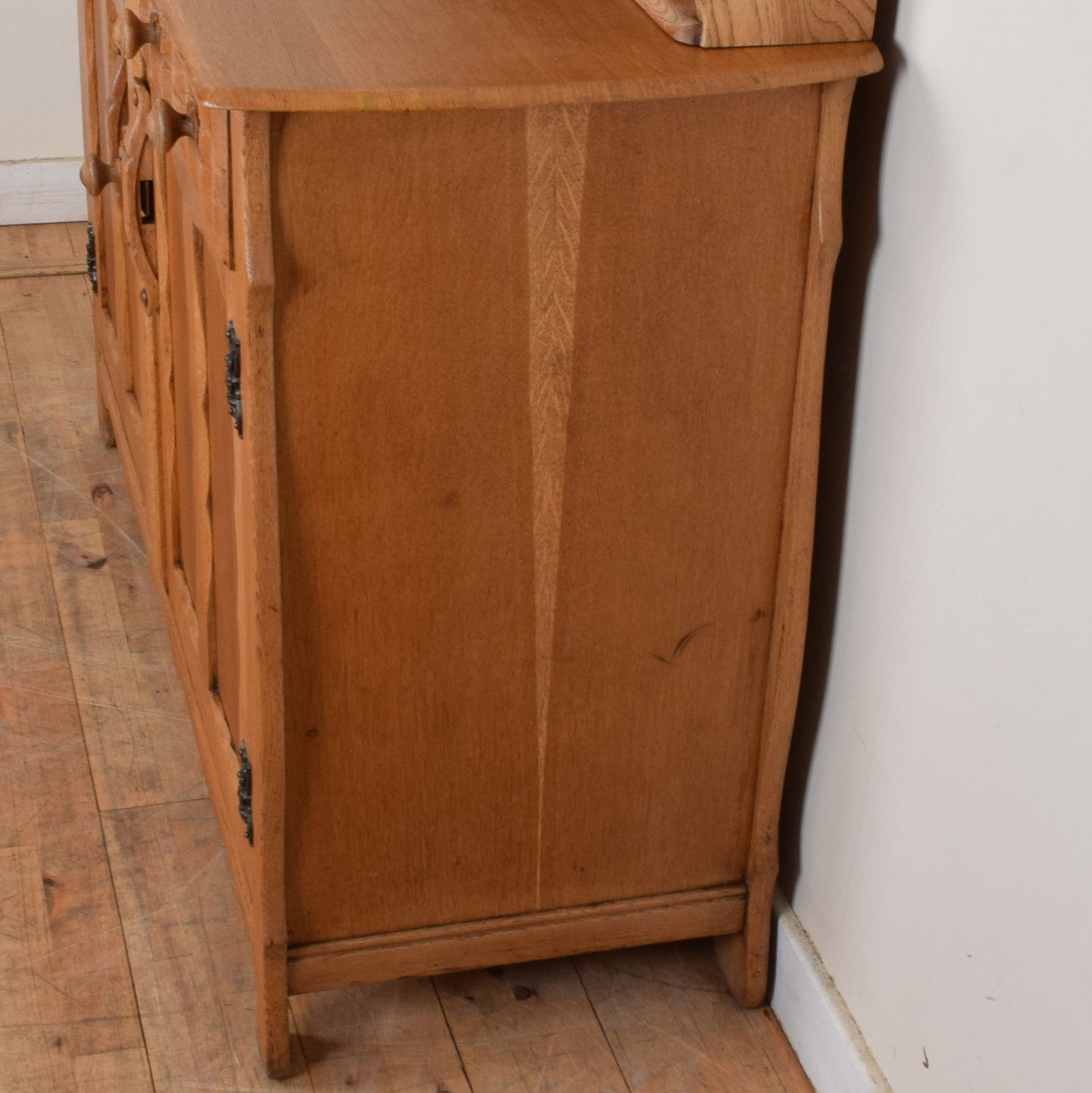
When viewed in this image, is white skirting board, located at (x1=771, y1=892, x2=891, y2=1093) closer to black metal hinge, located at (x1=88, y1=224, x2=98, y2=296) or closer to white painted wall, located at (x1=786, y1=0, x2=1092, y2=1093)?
white painted wall, located at (x1=786, y1=0, x2=1092, y2=1093)

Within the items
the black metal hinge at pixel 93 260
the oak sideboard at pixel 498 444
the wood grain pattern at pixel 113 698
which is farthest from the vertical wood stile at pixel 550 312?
the black metal hinge at pixel 93 260

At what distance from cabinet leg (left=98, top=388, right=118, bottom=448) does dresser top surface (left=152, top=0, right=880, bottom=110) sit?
1.42 metres

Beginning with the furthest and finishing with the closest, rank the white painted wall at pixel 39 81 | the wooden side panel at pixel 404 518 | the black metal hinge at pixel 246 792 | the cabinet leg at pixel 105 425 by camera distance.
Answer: the white painted wall at pixel 39 81, the cabinet leg at pixel 105 425, the black metal hinge at pixel 246 792, the wooden side panel at pixel 404 518

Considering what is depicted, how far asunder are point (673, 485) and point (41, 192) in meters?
2.63

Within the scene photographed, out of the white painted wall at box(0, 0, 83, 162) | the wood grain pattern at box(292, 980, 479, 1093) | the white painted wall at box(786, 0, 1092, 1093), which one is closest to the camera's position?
the white painted wall at box(786, 0, 1092, 1093)

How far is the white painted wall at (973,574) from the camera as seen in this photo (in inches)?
45.3

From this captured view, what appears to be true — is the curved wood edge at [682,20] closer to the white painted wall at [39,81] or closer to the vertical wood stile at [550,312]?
the vertical wood stile at [550,312]

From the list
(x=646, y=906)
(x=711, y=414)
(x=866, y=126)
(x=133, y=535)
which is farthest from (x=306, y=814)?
(x=133, y=535)

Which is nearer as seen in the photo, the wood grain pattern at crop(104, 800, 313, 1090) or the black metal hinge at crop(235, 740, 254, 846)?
the black metal hinge at crop(235, 740, 254, 846)

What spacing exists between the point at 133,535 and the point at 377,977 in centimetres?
116

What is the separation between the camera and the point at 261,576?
1.39 meters

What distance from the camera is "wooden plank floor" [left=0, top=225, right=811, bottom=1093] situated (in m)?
1.67

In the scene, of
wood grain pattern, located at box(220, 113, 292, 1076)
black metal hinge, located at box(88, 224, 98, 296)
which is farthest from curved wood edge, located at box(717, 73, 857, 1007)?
black metal hinge, located at box(88, 224, 98, 296)

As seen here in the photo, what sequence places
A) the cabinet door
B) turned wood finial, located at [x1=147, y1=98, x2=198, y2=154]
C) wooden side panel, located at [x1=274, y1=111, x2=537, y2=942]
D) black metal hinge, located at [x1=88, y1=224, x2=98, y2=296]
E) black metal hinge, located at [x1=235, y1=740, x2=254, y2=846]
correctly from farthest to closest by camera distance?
1. black metal hinge, located at [x1=88, y1=224, x2=98, y2=296]
2. the cabinet door
3. black metal hinge, located at [x1=235, y1=740, x2=254, y2=846]
4. turned wood finial, located at [x1=147, y1=98, x2=198, y2=154]
5. wooden side panel, located at [x1=274, y1=111, x2=537, y2=942]
